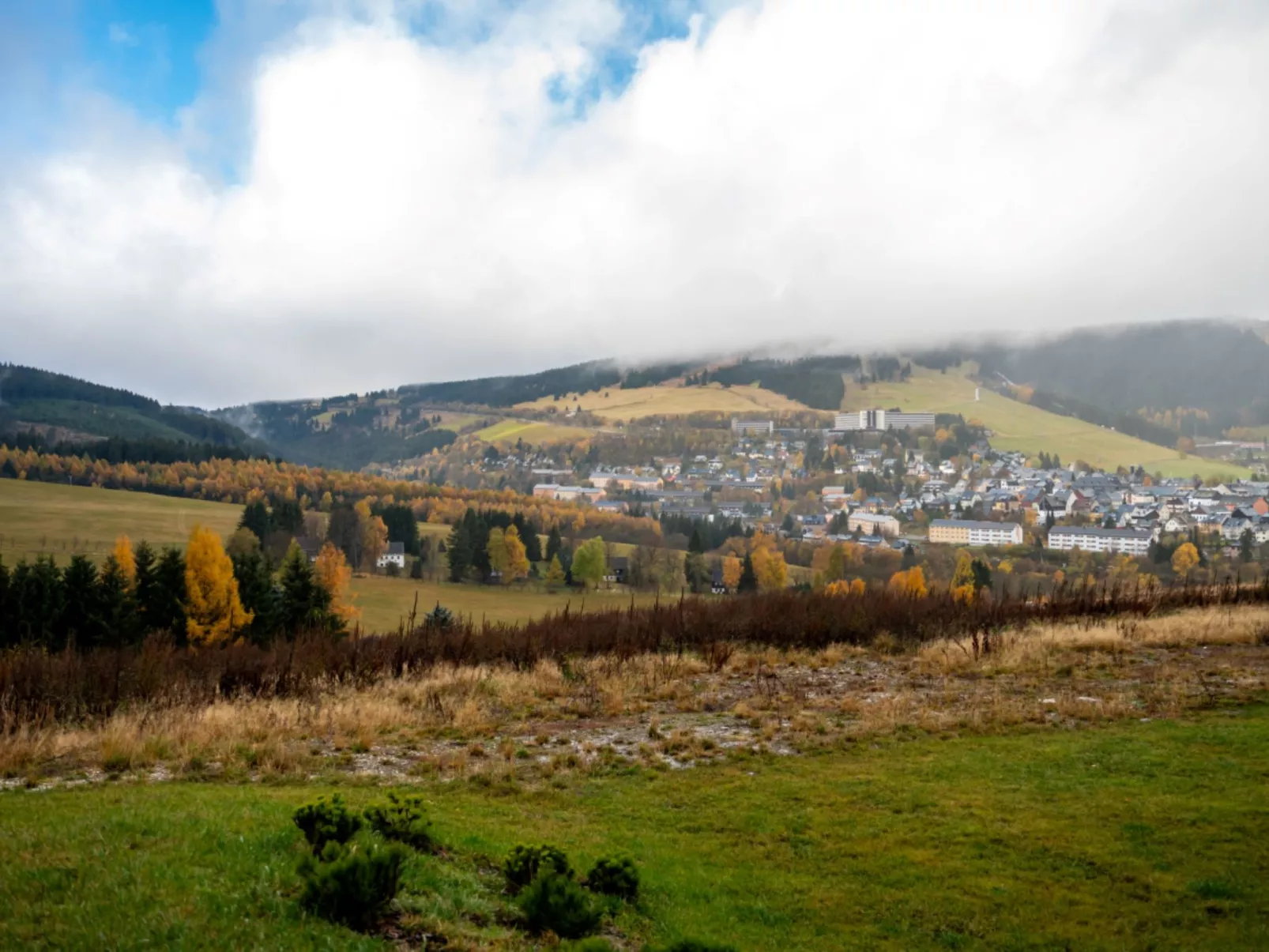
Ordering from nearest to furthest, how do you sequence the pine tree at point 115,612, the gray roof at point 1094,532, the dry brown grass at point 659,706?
the dry brown grass at point 659,706 → the pine tree at point 115,612 → the gray roof at point 1094,532

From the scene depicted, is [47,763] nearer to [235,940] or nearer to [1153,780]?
[235,940]

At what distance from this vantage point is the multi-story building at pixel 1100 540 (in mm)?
74500

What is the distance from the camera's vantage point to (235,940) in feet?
14.0

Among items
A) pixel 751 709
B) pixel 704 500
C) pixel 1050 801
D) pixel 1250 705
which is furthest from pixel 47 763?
pixel 704 500

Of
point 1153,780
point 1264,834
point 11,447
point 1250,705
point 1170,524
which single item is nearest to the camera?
point 1264,834

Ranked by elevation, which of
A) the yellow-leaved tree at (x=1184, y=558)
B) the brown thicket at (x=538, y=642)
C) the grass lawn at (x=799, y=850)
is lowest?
the yellow-leaved tree at (x=1184, y=558)

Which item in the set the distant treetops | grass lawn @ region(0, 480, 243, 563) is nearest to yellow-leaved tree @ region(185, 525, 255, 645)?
the distant treetops

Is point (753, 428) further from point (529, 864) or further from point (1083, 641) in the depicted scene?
point (529, 864)

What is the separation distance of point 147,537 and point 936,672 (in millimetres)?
89995

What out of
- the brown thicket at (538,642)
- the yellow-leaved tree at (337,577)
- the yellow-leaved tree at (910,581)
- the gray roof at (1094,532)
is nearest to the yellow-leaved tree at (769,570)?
the yellow-leaved tree at (910,581)

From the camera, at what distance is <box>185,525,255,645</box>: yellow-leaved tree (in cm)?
4962

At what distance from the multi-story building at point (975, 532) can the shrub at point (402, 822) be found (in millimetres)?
92619

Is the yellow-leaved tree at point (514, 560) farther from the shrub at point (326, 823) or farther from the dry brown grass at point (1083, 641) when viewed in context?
the shrub at point (326, 823)

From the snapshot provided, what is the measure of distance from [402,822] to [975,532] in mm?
100126
